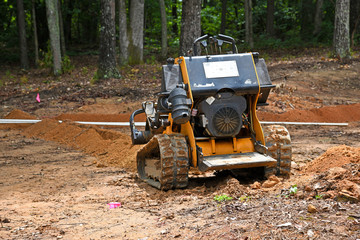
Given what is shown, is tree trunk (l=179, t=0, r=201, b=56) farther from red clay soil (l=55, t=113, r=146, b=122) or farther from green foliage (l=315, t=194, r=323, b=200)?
green foliage (l=315, t=194, r=323, b=200)

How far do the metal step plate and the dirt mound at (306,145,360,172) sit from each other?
1.05m

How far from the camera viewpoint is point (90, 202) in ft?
20.6

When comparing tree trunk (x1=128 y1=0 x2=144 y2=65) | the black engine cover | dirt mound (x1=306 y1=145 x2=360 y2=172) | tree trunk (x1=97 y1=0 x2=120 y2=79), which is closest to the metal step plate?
the black engine cover

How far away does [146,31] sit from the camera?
3903 centimetres

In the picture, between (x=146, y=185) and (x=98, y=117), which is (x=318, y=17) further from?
(x=146, y=185)

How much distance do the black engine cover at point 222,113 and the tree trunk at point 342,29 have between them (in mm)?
14856

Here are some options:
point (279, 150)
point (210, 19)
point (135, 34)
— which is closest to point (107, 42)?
point (135, 34)

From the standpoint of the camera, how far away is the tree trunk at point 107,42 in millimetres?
18344

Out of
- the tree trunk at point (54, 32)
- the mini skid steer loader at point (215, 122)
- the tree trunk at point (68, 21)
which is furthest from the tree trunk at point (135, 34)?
the mini skid steer loader at point (215, 122)

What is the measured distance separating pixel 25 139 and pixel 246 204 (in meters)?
8.80

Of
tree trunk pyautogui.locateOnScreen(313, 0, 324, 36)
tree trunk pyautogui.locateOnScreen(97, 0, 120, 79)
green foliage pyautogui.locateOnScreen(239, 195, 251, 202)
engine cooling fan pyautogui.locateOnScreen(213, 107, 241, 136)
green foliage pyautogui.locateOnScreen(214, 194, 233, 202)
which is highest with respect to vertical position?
tree trunk pyautogui.locateOnScreen(313, 0, 324, 36)

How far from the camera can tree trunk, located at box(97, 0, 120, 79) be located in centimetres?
1834

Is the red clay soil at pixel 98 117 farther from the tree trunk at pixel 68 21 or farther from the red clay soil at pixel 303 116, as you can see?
the tree trunk at pixel 68 21

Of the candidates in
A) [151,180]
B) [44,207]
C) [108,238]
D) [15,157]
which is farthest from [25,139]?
[108,238]
